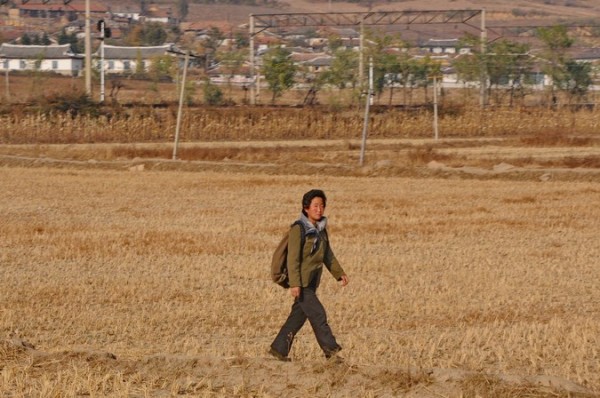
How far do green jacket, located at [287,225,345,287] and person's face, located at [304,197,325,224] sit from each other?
132 millimetres

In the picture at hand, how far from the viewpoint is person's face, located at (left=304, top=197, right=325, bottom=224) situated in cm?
998

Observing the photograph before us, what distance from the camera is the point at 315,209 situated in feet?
32.8

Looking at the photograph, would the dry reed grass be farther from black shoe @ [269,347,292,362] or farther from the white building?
the white building

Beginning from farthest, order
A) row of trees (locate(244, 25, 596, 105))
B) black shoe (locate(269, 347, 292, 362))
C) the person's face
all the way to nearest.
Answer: row of trees (locate(244, 25, 596, 105)) → black shoe (locate(269, 347, 292, 362)) → the person's face

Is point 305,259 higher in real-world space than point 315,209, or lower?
lower

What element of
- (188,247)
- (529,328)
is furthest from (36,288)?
(529,328)

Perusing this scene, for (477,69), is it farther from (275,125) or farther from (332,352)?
(332,352)

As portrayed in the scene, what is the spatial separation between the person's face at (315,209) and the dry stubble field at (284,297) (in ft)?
3.73

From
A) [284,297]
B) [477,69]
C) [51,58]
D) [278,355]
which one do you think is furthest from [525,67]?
[278,355]

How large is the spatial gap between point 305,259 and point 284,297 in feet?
16.6

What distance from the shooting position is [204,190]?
3209 centimetres

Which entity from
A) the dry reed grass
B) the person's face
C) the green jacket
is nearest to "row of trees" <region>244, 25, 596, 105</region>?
the dry reed grass

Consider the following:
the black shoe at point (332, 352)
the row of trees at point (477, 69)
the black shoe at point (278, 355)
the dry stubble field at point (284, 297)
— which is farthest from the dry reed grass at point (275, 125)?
the black shoe at point (332, 352)

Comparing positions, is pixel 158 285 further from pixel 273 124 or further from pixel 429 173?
pixel 273 124
